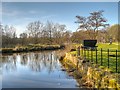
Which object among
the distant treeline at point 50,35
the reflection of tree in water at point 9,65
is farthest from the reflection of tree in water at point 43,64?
the distant treeline at point 50,35

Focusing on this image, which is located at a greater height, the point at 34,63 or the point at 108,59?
the point at 108,59

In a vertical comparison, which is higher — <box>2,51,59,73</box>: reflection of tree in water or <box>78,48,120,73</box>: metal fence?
<box>78,48,120,73</box>: metal fence

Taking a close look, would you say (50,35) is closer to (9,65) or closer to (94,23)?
(94,23)

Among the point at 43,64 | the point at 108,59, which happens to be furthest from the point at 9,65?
the point at 108,59

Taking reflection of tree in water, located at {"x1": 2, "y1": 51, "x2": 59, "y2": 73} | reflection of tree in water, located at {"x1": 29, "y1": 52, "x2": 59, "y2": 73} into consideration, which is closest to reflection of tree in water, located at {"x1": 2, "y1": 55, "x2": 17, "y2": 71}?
reflection of tree in water, located at {"x1": 2, "y1": 51, "x2": 59, "y2": 73}

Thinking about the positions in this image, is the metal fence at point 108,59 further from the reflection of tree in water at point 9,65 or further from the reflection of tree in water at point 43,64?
the reflection of tree in water at point 9,65

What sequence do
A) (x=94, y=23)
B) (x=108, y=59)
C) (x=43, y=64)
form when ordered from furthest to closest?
(x=94, y=23) < (x=43, y=64) < (x=108, y=59)

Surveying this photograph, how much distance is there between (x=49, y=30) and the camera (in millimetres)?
56031

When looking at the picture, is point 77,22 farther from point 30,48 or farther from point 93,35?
point 30,48

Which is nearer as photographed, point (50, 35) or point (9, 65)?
point (9, 65)

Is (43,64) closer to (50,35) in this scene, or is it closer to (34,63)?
(34,63)

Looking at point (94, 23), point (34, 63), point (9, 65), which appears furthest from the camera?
point (94, 23)

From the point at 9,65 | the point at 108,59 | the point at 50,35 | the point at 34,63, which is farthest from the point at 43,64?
the point at 50,35

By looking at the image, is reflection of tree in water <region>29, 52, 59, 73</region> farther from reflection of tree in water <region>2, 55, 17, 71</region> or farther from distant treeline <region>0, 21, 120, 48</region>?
distant treeline <region>0, 21, 120, 48</region>
